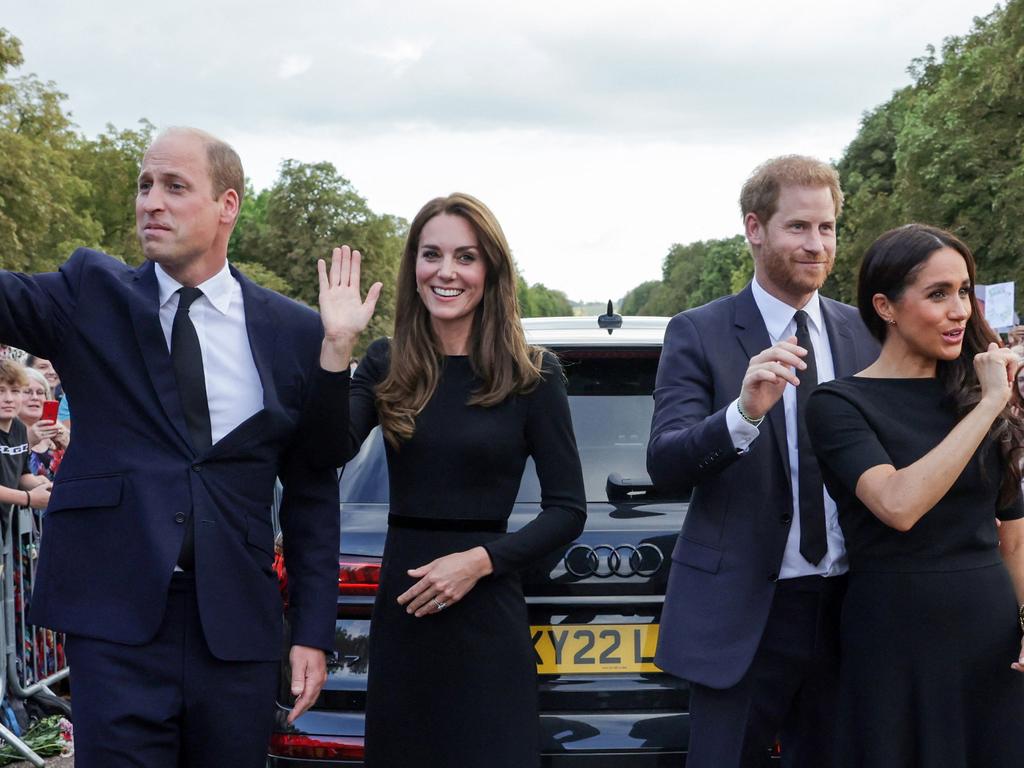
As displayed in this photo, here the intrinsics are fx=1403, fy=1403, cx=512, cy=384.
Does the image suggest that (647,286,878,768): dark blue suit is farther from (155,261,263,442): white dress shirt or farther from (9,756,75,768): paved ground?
(9,756,75,768): paved ground

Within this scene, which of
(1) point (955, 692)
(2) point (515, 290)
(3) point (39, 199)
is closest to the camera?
(1) point (955, 692)

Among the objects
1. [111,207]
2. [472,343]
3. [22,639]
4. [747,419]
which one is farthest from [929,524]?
[111,207]

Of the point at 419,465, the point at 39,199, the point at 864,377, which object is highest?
the point at 39,199

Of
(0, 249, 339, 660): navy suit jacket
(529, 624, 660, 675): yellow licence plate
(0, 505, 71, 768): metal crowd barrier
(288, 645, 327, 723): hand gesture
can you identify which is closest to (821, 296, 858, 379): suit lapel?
(529, 624, 660, 675): yellow licence plate

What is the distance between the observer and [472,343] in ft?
12.6

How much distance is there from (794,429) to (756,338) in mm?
279

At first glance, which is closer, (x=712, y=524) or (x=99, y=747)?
(x=99, y=747)

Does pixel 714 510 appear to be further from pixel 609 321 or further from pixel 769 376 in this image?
pixel 609 321

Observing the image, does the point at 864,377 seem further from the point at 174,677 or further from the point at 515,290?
the point at 174,677

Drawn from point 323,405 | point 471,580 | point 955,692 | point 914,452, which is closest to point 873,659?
point 955,692

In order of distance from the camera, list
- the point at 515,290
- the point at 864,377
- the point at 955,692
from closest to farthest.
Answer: the point at 955,692 → the point at 864,377 → the point at 515,290

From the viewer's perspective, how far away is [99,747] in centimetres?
306

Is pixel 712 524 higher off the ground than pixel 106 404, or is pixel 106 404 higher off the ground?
pixel 106 404

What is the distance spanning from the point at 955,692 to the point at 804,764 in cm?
63
